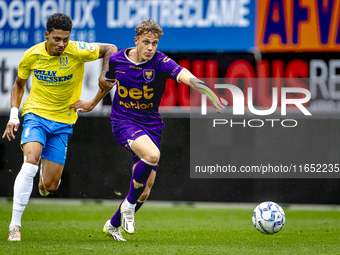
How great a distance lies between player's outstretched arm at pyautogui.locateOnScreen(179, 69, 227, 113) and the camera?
4395mm

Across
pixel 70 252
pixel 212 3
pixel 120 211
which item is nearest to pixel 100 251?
pixel 70 252

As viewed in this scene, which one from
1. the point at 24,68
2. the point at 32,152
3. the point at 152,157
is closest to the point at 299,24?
the point at 152,157

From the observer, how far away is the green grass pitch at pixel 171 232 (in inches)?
174

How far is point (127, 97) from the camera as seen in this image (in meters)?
5.06

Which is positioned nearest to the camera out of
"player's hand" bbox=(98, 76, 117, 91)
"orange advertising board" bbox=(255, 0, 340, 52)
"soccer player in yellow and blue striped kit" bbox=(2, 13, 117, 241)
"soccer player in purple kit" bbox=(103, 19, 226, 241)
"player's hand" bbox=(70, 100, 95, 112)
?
"soccer player in purple kit" bbox=(103, 19, 226, 241)

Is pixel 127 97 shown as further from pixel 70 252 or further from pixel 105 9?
pixel 105 9

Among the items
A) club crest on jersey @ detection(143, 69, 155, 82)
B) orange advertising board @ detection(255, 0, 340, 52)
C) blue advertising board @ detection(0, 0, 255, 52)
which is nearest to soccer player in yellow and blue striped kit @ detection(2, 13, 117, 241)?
club crest on jersey @ detection(143, 69, 155, 82)

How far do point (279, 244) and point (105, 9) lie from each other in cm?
527

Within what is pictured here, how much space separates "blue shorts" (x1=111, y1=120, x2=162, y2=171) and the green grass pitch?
35.7 inches

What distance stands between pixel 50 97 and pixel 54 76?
0.72ft

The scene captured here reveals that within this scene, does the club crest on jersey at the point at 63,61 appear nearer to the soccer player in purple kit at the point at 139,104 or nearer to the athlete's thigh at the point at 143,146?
the soccer player in purple kit at the point at 139,104

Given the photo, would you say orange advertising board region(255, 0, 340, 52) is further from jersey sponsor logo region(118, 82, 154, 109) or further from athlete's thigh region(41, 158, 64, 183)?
athlete's thigh region(41, 158, 64, 183)

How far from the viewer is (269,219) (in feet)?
16.5

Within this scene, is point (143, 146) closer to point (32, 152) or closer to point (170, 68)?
point (170, 68)
